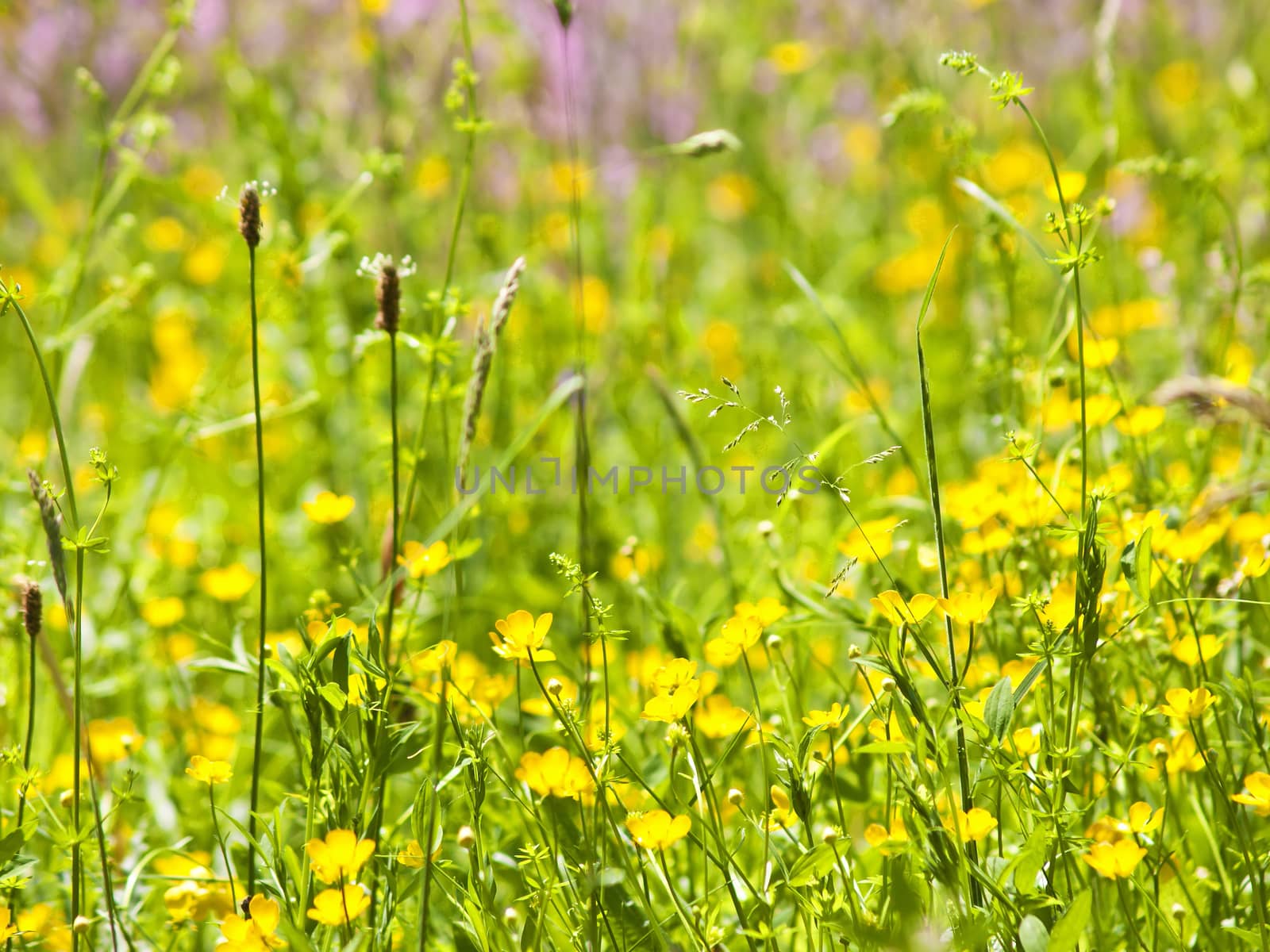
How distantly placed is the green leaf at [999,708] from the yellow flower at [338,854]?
579mm

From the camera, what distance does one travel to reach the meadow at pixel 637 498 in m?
1.11

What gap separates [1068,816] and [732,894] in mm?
326

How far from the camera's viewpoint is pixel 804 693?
69.1 inches

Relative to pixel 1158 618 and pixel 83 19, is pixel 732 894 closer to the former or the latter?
pixel 1158 618

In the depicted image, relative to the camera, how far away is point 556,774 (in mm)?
1150

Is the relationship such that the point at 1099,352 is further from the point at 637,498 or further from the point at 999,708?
the point at 637,498

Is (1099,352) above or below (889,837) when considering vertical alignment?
above

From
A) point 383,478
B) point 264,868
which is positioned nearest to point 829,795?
point 264,868

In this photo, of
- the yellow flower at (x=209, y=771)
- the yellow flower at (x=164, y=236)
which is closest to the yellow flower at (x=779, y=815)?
the yellow flower at (x=209, y=771)

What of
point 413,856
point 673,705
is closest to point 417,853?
point 413,856

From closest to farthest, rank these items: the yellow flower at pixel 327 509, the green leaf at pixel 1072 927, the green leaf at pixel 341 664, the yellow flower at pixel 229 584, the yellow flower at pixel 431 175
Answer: the green leaf at pixel 1072 927
the green leaf at pixel 341 664
the yellow flower at pixel 327 509
the yellow flower at pixel 229 584
the yellow flower at pixel 431 175

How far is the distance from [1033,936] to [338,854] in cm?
61

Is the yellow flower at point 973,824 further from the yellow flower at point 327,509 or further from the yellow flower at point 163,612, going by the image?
the yellow flower at point 163,612

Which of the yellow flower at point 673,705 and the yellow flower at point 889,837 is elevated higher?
the yellow flower at point 673,705
